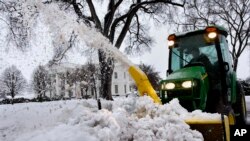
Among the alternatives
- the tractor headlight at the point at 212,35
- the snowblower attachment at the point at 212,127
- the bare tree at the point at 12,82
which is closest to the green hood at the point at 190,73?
the tractor headlight at the point at 212,35

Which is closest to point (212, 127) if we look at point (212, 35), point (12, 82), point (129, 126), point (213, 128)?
point (213, 128)

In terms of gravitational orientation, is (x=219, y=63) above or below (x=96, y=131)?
above

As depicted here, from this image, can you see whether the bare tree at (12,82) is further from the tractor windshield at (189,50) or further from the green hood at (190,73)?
the green hood at (190,73)

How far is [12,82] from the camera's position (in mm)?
75500

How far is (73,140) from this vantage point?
472cm

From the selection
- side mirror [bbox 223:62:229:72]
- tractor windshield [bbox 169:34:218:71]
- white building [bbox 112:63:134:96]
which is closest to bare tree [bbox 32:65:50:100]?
white building [bbox 112:63:134:96]

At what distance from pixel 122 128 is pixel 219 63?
102 inches

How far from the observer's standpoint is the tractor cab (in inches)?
245

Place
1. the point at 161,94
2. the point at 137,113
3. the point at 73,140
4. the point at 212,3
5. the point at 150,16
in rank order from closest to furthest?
the point at 73,140, the point at 137,113, the point at 161,94, the point at 150,16, the point at 212,3

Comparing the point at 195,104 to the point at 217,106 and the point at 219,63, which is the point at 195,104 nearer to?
the point at 217,106

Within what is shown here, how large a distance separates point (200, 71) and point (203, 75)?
85 millimetres

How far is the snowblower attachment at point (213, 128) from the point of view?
16.1 ft

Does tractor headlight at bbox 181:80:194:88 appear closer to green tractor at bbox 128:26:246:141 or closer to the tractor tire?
green tractor at bbox 128:26:246:141

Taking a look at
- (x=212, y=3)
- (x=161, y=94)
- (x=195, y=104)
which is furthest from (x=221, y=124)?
(x=212, y=3)
